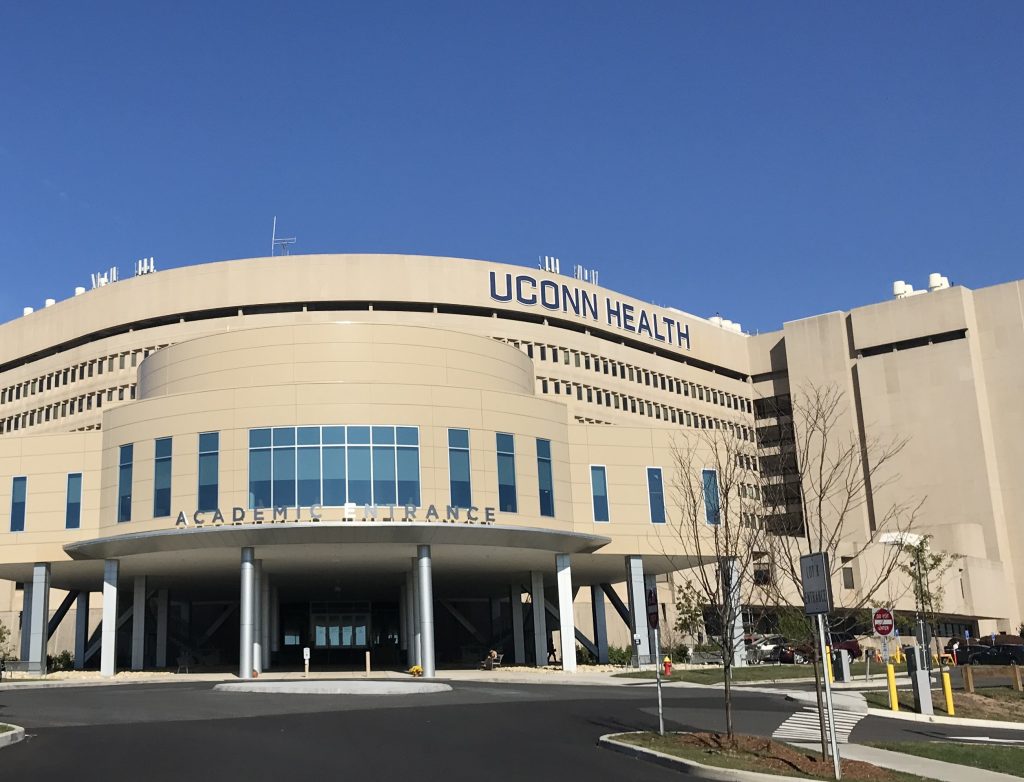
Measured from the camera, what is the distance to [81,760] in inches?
717

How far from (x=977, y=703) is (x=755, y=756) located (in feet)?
51.5

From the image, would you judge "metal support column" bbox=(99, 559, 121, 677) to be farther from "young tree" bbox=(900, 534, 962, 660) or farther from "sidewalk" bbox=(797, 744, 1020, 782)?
"sidewalk" bbox=(797, 744, 1020, 782)

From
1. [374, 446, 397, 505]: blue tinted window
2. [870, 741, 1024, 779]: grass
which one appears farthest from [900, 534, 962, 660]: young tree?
[374, 446, 397, 505]: blue tinted window

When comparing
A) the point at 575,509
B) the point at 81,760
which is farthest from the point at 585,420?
the point at 81,760

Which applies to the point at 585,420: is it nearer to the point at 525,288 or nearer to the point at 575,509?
the point at 525,288

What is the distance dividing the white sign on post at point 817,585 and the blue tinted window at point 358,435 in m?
29.6

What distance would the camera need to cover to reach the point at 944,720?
2869cm

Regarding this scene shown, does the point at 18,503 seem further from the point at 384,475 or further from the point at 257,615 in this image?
the point at 384,475

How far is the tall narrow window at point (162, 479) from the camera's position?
4606cm

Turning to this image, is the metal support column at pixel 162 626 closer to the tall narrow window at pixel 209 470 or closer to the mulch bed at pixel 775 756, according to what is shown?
the tall narrow window at pixel 209 470

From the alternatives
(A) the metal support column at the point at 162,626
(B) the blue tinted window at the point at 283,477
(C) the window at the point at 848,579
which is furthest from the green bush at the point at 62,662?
(C) the window at the point at 848,579

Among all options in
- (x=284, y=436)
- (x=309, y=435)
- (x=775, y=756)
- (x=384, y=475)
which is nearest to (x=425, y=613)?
(x=384, y=475)

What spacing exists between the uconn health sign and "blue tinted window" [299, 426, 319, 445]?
136 feet

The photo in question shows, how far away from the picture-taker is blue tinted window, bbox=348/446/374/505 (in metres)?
44.6
